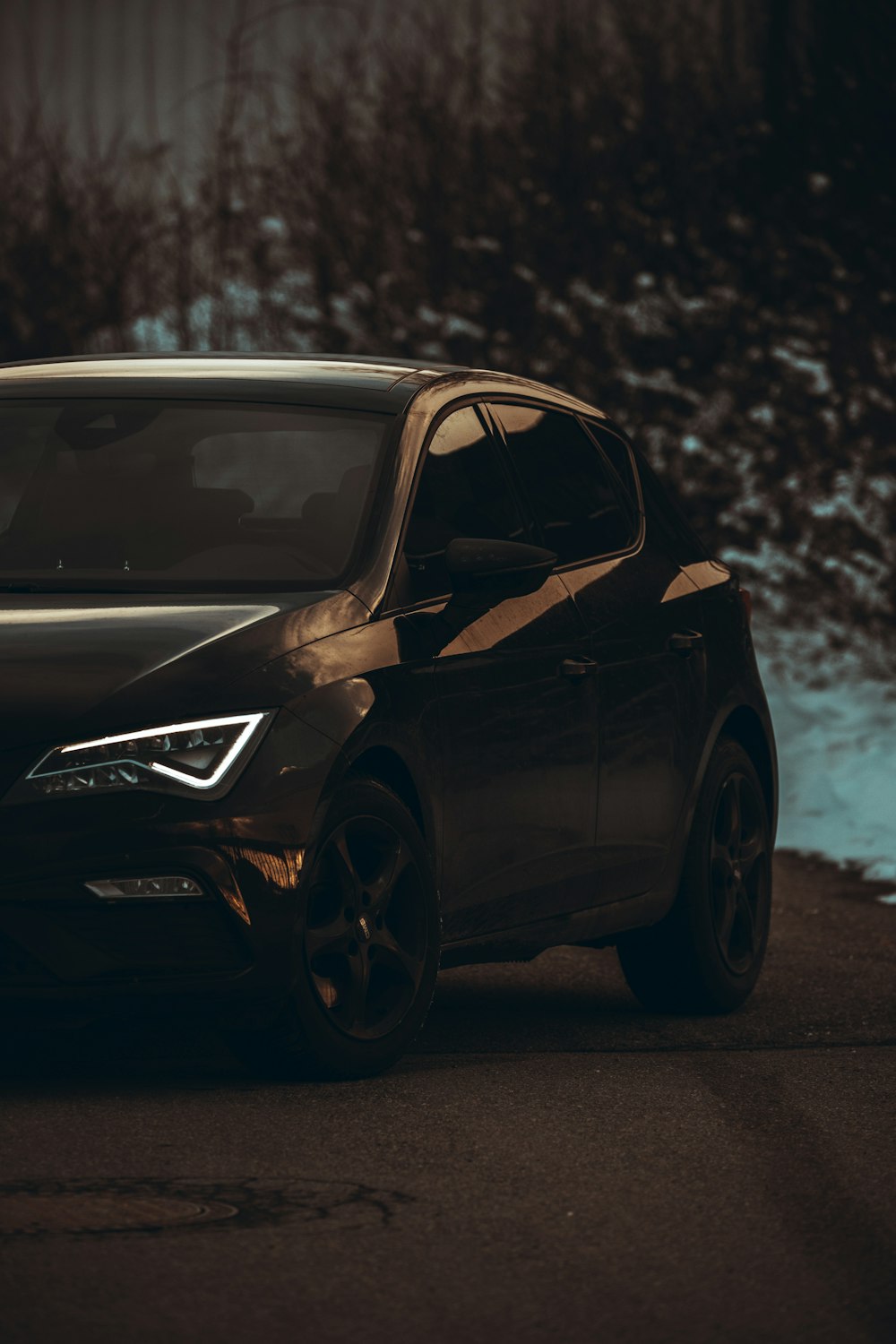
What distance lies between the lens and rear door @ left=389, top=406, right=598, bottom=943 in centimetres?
674

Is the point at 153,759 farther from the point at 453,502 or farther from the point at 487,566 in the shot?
the point at 453,502

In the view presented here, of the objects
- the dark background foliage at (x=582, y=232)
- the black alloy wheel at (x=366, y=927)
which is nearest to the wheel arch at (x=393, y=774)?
the black alloy wheel at (x=366, y=927)

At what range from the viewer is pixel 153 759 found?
5922 mm

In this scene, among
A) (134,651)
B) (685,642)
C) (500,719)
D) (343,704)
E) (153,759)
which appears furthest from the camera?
(685,642)

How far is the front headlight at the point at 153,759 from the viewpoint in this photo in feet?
A: 19.3

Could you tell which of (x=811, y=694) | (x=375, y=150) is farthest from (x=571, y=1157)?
(x=375, y=150)

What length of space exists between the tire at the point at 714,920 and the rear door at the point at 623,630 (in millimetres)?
227

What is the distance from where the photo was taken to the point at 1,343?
71.5 ft

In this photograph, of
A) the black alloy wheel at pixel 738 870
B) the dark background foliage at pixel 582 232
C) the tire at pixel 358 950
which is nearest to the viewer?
the tire at pixel 358 950

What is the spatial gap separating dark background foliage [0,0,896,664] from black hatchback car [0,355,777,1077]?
915cm

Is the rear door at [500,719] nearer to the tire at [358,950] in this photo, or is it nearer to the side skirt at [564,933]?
the side skirt at [564,933]

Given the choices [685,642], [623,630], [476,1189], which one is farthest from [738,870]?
[476,1189]

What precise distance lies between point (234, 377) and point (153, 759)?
1.73 m

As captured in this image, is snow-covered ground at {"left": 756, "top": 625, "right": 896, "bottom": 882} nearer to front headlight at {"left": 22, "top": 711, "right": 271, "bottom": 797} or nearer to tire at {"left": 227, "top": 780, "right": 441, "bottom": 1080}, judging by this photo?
tire at {"left": 227, "top": 780, "right": 441, "bottom": 1080}
